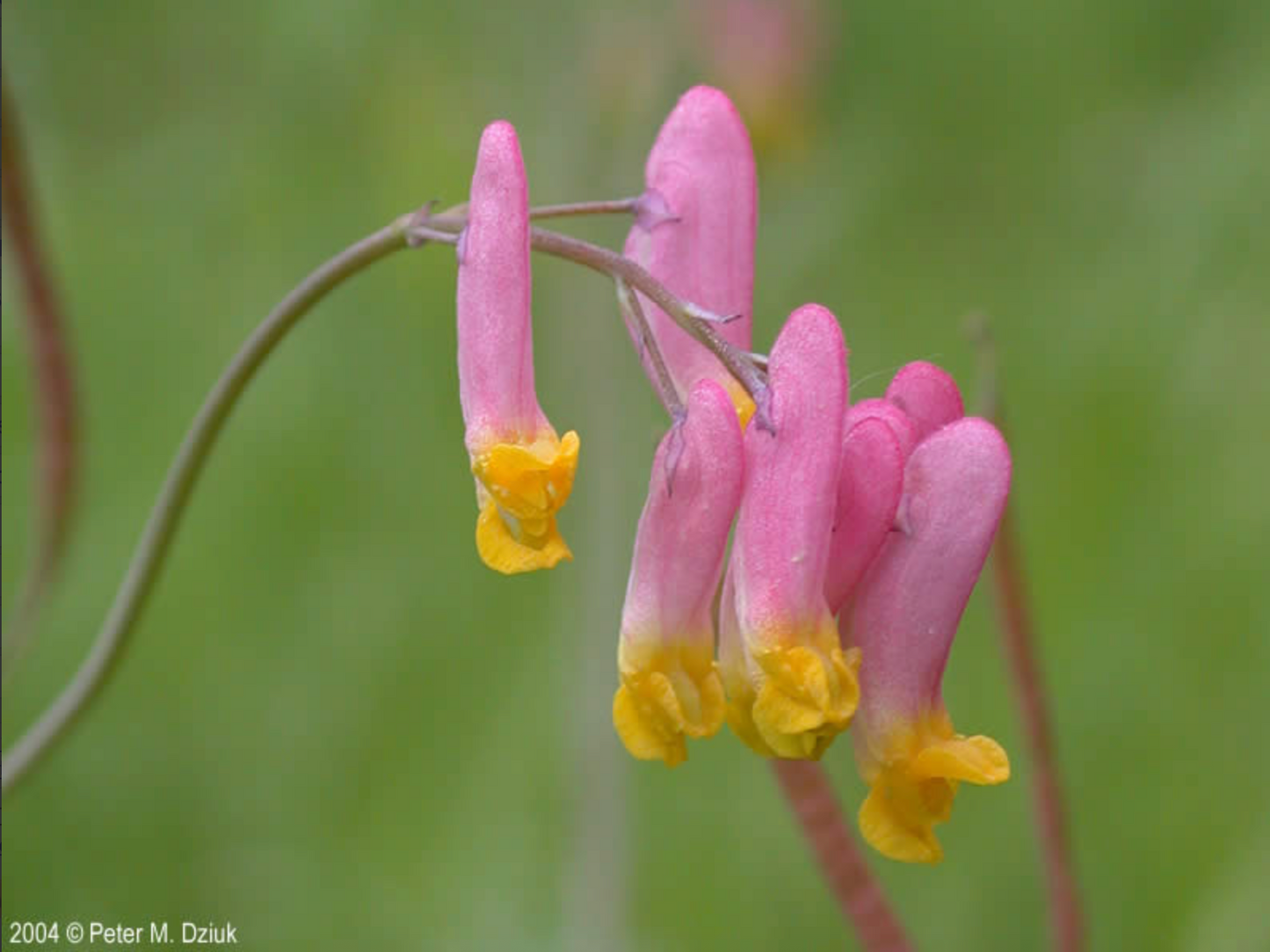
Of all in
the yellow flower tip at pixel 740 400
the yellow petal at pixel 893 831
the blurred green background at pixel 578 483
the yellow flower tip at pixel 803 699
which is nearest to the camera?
the yellow flower tip at pixel 803 699

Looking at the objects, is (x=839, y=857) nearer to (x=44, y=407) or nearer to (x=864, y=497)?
(x=864, y=497)

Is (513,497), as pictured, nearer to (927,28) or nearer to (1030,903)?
(1030,903)

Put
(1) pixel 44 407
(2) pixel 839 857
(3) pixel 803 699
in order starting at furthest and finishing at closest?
(1) pixel 44 407, (2) pixel 839 857, (3) pixel 803 699

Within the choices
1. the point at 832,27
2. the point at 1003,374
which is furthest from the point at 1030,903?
the point at 832,27

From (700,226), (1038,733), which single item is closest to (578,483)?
(1038,733)

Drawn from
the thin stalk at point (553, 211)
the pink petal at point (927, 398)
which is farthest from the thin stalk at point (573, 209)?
the pink petal at point (927, 398)

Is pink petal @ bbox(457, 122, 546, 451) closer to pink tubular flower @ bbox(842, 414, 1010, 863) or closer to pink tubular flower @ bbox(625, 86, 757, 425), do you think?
pink tubular flower @ bbox(625, 86, 757, 425)

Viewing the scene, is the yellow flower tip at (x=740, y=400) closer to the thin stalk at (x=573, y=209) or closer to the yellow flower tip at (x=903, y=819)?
the thin stalk at (x=573, y=209)
